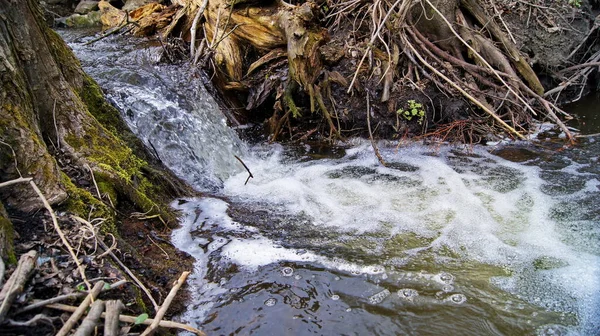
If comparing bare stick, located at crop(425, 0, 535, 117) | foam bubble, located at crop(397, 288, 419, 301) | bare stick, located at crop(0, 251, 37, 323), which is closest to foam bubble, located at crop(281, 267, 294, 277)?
foam bubble, located at crop(397, 288, 419, 301)

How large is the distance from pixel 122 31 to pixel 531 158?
7113 millimetres

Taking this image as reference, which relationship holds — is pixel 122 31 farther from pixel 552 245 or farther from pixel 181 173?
pixel 552 245

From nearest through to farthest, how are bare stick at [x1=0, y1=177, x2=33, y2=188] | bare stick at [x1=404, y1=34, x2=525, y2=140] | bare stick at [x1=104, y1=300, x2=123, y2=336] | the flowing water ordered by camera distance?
bare stick at [x1=104, y1=300, x2=123, y2=336], bare stick at [x1=0, y1=177, x2=33, y2=188], the flowing water, bare stick at [x1=404, y1=34, x2=525, y2=140]

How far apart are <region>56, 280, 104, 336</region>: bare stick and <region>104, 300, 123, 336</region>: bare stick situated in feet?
0.28

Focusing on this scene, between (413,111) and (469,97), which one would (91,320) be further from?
(469,97)

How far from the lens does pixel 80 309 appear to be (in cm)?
178

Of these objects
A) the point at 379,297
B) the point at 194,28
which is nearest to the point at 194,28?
the point at 194,28

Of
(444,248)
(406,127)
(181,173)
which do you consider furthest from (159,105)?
(444,248)

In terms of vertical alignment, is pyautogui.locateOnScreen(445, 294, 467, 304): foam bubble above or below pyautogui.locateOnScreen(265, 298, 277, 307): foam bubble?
above

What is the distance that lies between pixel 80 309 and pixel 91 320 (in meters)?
0.07

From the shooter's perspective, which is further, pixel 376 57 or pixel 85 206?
pixel 376 57

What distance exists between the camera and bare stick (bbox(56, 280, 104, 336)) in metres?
1.69

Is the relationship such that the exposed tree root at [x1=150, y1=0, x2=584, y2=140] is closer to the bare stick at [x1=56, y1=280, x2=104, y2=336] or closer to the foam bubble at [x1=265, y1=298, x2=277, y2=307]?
the foam bubble at [x1=265, y1=298, x2=277, y2=307]

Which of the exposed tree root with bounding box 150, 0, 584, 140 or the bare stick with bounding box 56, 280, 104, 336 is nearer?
the bare stick with bounding box 56, 280, 104, 336
